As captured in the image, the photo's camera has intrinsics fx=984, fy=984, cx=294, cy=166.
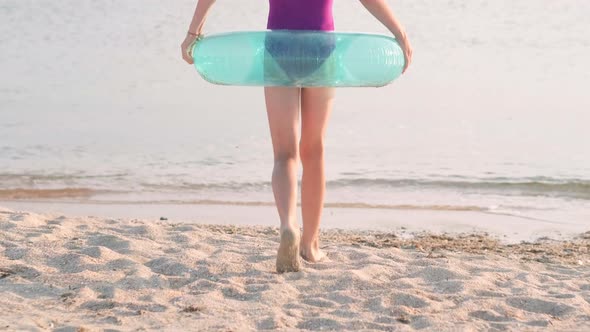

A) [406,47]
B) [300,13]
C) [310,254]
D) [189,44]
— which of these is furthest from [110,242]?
[406,47]

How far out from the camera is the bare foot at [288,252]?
435 cm

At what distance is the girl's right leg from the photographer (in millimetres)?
4352

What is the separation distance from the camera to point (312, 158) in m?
4.61

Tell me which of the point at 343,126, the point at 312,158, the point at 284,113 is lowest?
the point at 343,126

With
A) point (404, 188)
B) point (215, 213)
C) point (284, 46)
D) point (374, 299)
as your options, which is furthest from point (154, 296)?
point (404, 188)

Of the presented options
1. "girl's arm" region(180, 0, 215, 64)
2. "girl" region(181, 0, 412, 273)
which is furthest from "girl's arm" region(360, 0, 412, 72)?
"girl's arm" region(180, 0, 215, 64)

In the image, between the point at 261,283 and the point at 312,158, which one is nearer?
the point at 261,283

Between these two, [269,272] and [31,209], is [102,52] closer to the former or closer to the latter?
[31,209]

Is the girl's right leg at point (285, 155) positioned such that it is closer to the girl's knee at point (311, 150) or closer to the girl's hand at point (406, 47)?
the girl's knee at point (311, 150)

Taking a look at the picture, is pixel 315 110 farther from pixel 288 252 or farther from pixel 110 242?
pixel 110 242

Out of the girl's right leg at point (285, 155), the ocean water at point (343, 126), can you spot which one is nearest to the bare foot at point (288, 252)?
the girl's right leg at point (285, 155)

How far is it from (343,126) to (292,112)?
5.69m

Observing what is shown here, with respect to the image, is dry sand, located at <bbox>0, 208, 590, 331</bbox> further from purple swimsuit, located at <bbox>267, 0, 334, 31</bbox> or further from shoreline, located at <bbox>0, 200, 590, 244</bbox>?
purple swimsuit, located at <bbox>267, 0, 334, 31</bbox>

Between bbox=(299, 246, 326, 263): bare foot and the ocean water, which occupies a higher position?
the ocean water
